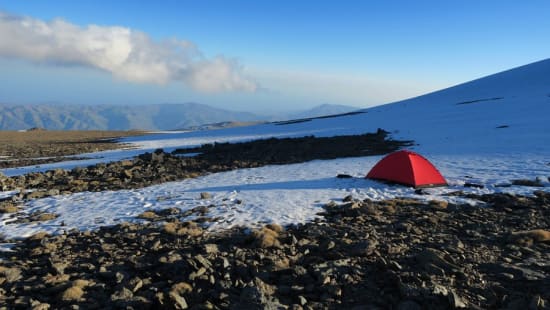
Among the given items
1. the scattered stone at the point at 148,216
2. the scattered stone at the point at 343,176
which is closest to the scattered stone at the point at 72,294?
the scattered stone at the point at 148,216

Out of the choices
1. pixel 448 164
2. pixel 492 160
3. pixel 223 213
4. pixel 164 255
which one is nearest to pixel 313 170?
pixel 448 164

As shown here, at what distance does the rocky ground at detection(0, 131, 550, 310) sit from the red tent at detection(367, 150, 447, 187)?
207 cm

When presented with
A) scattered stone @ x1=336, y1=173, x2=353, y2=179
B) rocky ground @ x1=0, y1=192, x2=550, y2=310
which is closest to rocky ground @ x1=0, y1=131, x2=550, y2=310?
rocky ground @ x1=0, y1=192, x2=550, y2=310

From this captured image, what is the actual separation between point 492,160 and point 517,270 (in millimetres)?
13061

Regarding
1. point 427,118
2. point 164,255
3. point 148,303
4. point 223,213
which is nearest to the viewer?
point 148,303

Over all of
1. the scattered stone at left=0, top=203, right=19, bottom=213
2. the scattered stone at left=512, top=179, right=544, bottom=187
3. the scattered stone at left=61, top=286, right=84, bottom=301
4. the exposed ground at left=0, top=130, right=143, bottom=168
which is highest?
the exposed ground at left=0, top=130, right=143, bottom=168

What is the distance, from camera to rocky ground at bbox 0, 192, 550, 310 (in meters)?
5.24

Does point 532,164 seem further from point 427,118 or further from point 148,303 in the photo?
point 427,118

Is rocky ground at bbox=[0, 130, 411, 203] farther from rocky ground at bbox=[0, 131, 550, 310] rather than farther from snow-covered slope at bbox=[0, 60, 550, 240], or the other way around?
rocky ground at bbox=[0, 131, 550, 310]

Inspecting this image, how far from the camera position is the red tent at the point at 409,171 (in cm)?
1266

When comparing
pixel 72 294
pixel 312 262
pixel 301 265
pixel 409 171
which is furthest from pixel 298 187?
pixel 72 294

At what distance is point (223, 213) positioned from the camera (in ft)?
33.9

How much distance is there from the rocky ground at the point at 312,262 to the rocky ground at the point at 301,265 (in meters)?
0.02

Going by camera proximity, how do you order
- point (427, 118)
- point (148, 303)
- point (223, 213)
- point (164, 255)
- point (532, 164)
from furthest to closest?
point (427, 118)
point (532, 164)
point (223, 213)
point (164, 255)
point (148, 303)
